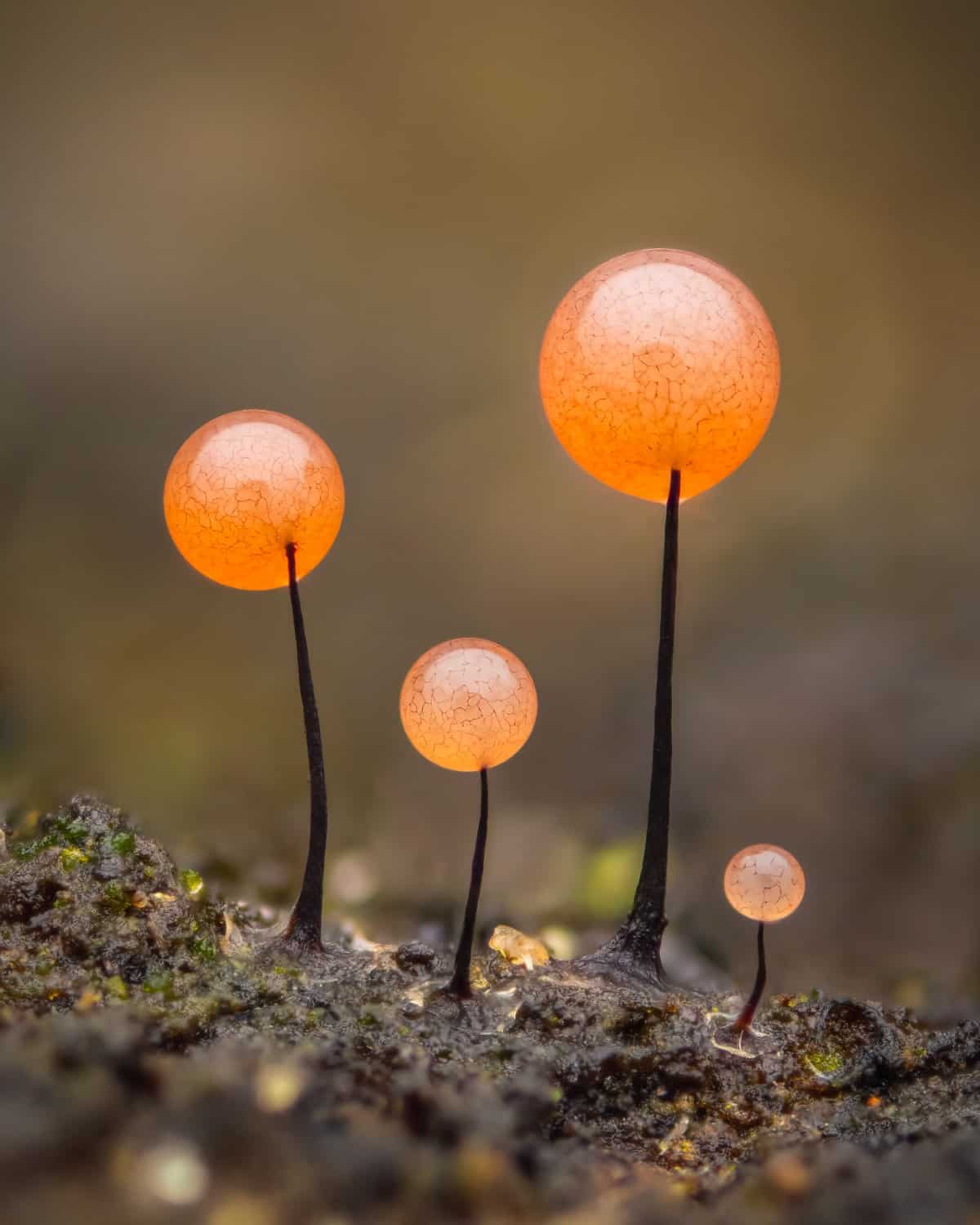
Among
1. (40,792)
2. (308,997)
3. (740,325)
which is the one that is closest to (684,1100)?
(308,997)

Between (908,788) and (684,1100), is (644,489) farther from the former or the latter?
(908,788)

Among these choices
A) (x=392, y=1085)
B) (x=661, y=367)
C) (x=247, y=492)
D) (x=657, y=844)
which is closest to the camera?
(x=392, y=1085)

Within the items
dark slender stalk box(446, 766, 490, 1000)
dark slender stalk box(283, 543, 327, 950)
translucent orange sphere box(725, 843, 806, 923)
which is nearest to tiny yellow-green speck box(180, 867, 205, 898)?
dark slender stalk box(283, 543, 327, 950)

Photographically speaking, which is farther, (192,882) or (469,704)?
(192,882)

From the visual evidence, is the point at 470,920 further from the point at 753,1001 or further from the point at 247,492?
the point at 247,492

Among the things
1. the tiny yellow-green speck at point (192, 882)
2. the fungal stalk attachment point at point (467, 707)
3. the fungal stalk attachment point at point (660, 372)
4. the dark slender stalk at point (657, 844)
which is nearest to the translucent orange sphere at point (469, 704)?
the fungal stalk attachment point at point (467, 707)

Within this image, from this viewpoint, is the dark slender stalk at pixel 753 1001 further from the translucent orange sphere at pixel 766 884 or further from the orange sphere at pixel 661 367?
the orange sphere at pixel 661 367

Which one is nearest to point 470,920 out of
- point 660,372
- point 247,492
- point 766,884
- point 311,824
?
point 311,824
